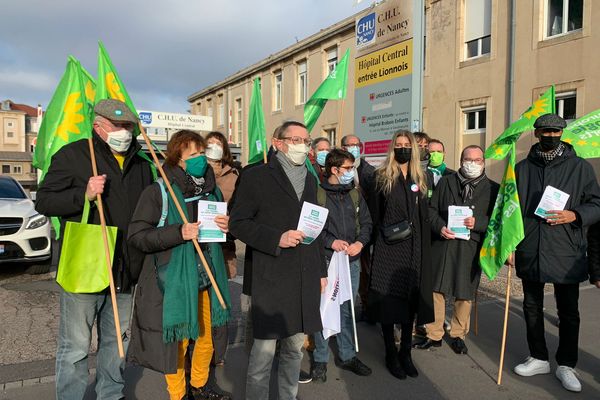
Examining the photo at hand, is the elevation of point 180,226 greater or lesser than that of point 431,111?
lesser

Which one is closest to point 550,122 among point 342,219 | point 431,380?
point 342,219

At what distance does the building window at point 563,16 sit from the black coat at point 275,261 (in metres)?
12.2

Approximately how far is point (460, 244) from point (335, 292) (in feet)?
4.83

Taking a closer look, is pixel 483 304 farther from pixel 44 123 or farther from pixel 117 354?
pixel 44 123

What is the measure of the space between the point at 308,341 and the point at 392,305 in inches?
38.3

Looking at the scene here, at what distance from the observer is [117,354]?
2934 millimetres

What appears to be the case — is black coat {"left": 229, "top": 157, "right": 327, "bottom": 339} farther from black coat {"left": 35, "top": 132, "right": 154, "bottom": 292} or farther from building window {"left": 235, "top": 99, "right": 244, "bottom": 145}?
building window {"left": 235, "top": 99, "right": 244, "bottom": 145}

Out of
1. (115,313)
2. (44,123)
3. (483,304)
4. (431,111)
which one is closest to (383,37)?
(483,304)

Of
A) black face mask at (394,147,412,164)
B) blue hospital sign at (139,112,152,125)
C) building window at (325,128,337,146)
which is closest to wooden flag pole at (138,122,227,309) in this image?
black face mask at (394,147,412,164)

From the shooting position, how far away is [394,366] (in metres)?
3.89

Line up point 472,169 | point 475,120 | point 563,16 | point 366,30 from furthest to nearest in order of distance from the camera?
point 475,120 → point 563,16 → point 366,30 → point 472,169

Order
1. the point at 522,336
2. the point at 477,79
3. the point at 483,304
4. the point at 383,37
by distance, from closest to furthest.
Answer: the point at 522,336 < the point at 483,304 < the point at 383,37 < the point at 477,79

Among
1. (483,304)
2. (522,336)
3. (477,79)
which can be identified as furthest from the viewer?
(477,79)

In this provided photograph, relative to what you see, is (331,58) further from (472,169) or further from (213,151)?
(213,151)
